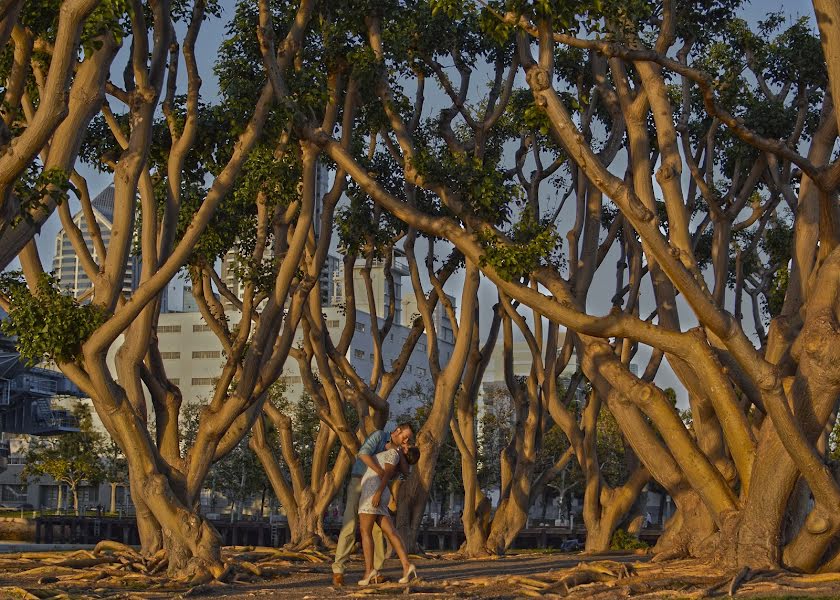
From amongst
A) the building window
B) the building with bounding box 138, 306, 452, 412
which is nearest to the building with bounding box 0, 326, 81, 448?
the building with bounding box 138, 306, 452, 412

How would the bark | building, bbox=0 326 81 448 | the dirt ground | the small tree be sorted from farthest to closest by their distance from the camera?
building, bbox=0 326 81 448 → the small tree → the bark → the dirt ground

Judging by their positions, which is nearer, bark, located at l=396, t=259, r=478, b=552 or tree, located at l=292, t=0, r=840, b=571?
tree, located at l=292, t=0, r=840, b=571

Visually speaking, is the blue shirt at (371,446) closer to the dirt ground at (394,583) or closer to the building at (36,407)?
the dirt ground at (394,583)

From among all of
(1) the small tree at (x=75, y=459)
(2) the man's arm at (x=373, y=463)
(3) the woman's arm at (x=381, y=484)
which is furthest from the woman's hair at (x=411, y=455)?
(1) the small tree at (x=75, y=459)

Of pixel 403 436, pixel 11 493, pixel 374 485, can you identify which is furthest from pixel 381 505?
pixel 11 493

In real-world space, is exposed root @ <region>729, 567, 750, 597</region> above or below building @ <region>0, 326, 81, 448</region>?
below

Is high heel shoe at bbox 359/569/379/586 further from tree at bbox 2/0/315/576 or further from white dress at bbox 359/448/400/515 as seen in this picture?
tree at bbox 2/0/315/576

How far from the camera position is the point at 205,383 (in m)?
118

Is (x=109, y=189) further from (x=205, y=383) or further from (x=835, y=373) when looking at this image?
(x=205, y=383)

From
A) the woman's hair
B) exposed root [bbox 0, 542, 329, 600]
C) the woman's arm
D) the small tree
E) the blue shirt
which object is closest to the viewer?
exposed root [bbox 0, 542, 329, 600]

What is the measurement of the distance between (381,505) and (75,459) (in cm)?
6711

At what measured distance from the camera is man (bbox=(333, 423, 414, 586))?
15.0m

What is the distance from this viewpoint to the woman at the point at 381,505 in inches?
582

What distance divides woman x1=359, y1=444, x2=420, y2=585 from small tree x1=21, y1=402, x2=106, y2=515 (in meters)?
65.5
